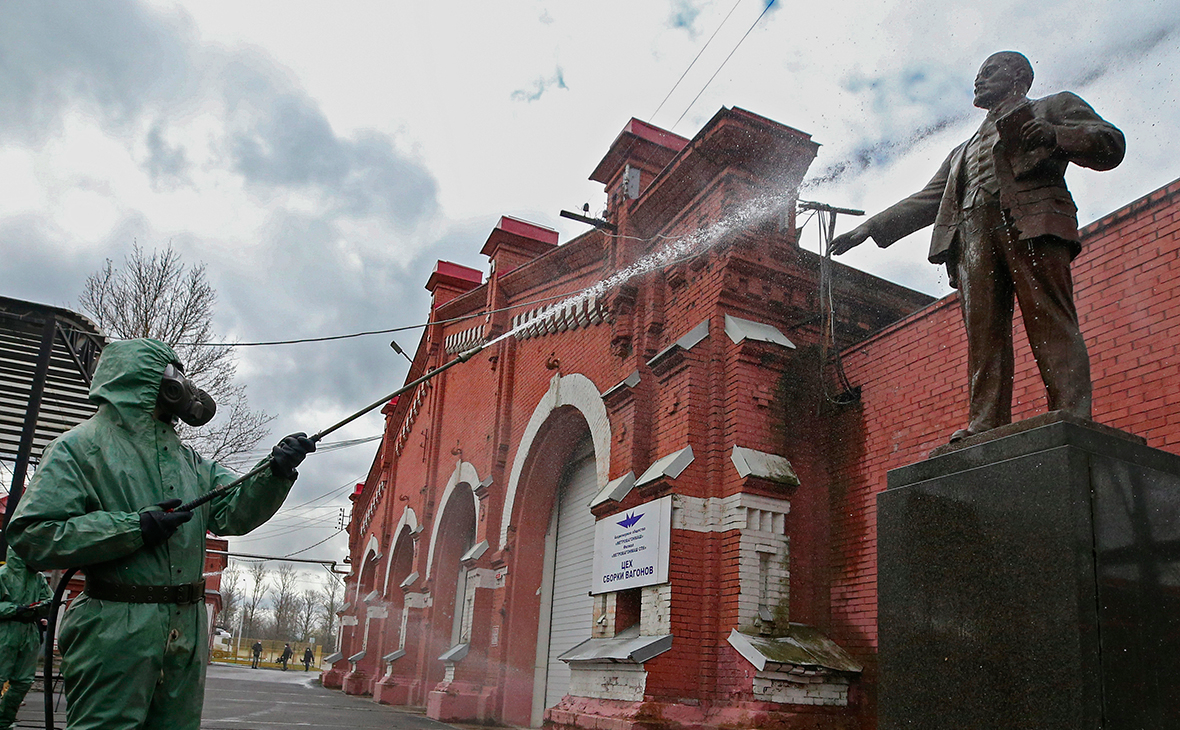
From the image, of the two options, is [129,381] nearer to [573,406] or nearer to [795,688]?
[795,688]

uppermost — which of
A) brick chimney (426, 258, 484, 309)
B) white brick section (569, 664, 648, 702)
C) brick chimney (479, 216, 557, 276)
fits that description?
brick chimney (426, 258, 484, 309)

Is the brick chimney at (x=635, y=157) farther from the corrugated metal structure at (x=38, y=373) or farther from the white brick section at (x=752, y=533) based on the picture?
the corrugated metal structure at (x=38, y=373)

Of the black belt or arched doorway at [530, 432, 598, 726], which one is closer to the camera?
the black belt

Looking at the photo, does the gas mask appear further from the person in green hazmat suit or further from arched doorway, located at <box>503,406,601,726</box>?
arched doorway, located at <box>503,406,601,726</box>

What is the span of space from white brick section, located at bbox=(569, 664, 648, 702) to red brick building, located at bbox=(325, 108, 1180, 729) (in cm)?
3

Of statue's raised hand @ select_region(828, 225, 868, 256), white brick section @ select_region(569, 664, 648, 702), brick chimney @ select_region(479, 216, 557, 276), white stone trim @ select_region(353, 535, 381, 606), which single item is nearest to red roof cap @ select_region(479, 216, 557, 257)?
brick chimney @ select_region(479, 216, 557, 276)

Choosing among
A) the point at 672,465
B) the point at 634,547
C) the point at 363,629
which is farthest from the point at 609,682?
the point at 363,629

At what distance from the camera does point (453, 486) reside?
57.1 ft

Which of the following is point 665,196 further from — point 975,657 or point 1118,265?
point 975,657

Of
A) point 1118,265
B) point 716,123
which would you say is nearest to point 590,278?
point 716,123

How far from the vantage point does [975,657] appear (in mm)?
3773

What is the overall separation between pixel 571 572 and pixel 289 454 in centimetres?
943

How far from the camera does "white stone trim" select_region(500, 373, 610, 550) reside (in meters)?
10.5

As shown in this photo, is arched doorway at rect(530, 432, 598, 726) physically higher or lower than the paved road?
higher
